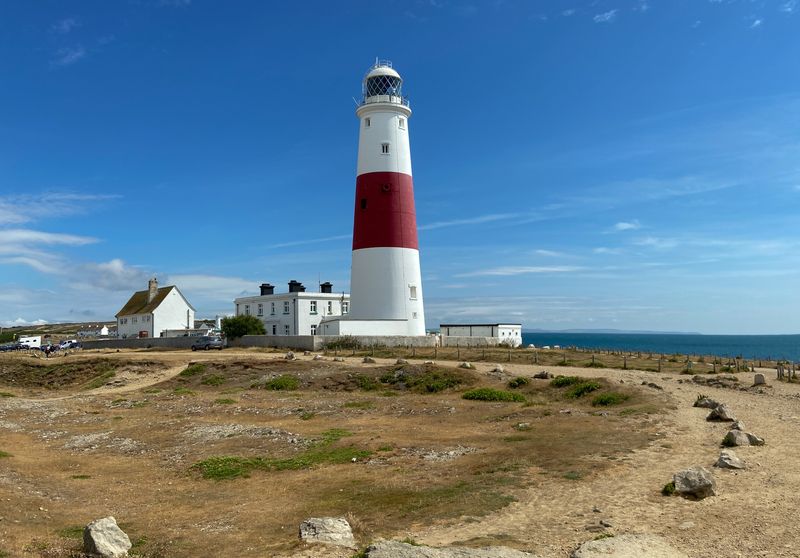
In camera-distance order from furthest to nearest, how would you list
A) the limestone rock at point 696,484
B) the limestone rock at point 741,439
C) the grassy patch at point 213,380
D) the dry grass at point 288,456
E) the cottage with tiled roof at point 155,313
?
the cottage with tiled roof at point 155,313 → the grassy patch at point 213,380 → the limestone rock at point 741,439 → the dry grass at point 288,456 → the limestone rock at point 696,484

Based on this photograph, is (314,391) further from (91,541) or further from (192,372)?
(91,541)

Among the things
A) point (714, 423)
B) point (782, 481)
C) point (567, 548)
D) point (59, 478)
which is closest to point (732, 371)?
point (714, 423)

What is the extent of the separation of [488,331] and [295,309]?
728 inches

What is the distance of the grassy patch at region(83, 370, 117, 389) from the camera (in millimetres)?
40938

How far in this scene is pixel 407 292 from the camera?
157 feet

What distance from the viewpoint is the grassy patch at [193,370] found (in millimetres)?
39688

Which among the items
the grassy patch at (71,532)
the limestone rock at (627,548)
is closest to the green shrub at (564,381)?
the limestone rock at (627,548)

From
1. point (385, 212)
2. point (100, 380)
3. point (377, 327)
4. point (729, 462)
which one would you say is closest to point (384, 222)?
point (385, 212)

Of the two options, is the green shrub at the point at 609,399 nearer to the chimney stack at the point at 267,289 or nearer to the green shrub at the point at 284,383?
the green shrub at the point at 284,383

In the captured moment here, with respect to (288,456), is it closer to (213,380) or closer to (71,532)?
(71,532)

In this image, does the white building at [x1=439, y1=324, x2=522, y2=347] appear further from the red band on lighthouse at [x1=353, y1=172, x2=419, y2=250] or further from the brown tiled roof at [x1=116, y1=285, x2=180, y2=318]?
the brown tiled roof at [x1=116, y1=285, x2=180, y2=318]

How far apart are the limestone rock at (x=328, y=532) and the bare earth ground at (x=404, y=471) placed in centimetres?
26

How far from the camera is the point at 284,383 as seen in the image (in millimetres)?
35156

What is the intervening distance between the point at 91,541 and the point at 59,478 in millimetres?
8495
